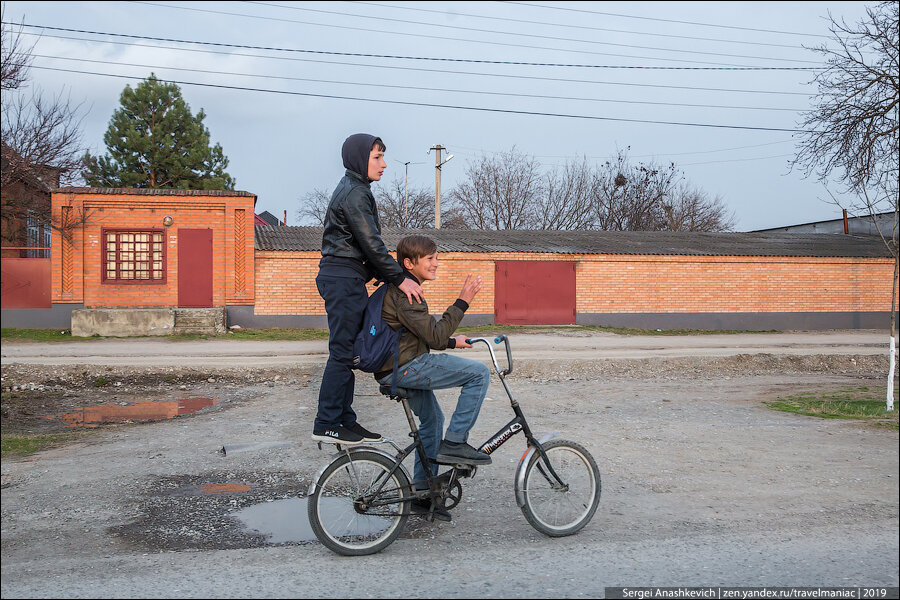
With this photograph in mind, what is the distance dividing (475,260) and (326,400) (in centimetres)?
2097

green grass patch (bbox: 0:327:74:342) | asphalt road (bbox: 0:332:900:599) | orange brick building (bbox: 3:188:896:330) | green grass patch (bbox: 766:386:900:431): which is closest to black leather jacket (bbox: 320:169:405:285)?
asphalt road (bbox: 0:332:900:599)

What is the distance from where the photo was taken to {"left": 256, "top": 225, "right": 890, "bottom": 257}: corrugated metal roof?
84.2ft

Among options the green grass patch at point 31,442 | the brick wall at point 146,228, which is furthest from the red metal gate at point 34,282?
the green grass patch at point 31,442

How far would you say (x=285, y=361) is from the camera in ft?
47.8

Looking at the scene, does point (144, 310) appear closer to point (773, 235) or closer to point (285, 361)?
point (285, 361)

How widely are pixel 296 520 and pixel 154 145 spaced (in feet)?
128

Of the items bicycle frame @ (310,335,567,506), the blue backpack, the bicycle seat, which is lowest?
bicycle frame @ (310,335,567,506)

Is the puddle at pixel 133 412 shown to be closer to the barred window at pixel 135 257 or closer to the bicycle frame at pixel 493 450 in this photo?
the bicycle frame at pixel 493 450

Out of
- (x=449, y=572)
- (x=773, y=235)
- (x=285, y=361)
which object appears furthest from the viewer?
(x=773, y=235)

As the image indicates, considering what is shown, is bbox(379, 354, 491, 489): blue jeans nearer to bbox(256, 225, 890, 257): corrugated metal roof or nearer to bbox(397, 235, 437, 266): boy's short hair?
bbox(397, 235, 437, 266): boy's short hair

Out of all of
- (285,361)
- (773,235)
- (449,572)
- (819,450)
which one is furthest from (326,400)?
(773,235)

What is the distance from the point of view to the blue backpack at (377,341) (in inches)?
161

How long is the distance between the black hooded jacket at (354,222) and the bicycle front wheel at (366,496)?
1.11 m

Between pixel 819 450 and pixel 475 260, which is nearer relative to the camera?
pixel 819 450
